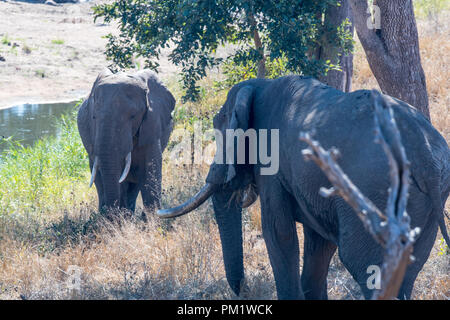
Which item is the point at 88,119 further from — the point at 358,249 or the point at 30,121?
the point at 30,121

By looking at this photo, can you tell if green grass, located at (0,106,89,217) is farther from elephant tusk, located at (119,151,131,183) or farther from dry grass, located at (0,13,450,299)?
elephant tusk, located at (119,151,131,183)

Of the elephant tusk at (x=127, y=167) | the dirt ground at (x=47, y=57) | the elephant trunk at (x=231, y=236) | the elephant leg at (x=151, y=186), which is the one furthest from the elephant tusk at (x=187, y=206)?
the dirt ground at (x=47, y=57)

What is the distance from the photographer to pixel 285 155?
13.0 ft

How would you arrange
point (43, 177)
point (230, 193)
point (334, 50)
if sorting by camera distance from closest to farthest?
point (230, 193)
point (334, 50)
point (43, 177)

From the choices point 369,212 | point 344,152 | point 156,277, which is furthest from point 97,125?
point 369,212

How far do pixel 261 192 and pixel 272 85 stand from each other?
2.81ft

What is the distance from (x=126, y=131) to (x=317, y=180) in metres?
3.97

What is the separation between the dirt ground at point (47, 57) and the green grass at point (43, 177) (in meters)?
6.57

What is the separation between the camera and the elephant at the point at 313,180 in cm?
321

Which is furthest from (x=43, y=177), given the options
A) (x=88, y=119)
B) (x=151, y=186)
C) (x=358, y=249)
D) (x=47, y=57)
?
(x=47, y=57)

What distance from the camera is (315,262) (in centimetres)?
450

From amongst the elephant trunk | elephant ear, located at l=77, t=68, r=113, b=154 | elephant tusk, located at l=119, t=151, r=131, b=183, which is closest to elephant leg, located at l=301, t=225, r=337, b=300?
the elephant trunk

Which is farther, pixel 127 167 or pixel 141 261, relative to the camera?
pixel 127 167

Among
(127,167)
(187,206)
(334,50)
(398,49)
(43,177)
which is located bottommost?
(43,177)
